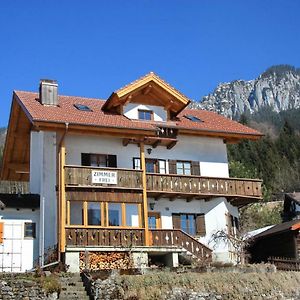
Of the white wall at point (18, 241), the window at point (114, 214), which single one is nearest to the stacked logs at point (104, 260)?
the window at point (114, 214)

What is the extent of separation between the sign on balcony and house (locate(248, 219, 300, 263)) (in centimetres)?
1181

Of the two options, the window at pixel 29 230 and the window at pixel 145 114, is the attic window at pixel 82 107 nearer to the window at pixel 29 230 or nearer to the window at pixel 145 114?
the window at pixel 145 114

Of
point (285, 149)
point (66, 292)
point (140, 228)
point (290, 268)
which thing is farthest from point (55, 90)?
point (285, 149)

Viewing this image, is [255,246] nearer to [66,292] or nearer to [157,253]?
[157,253]

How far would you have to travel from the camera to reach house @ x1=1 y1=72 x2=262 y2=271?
26.4 m

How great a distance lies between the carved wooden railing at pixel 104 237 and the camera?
25.3 meters

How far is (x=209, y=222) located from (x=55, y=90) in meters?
10.9

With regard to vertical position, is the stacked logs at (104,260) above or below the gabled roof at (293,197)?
below

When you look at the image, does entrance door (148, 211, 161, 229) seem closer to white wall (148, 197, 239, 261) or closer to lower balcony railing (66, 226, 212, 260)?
white wall (148, 197, 239, 261)

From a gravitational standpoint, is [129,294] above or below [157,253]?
below

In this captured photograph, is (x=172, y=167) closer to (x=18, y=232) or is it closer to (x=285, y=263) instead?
(x=285, y=263)

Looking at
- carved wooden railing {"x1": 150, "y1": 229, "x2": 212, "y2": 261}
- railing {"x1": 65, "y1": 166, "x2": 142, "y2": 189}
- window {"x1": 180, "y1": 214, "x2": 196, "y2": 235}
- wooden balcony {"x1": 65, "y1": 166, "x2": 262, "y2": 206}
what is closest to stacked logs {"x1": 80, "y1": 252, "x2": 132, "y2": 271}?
carved wooden railing {"x1": 150, "y1": 229, "x2": 212, "y2": 261}

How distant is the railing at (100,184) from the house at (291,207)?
23.1 m

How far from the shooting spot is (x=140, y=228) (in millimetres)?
26594
